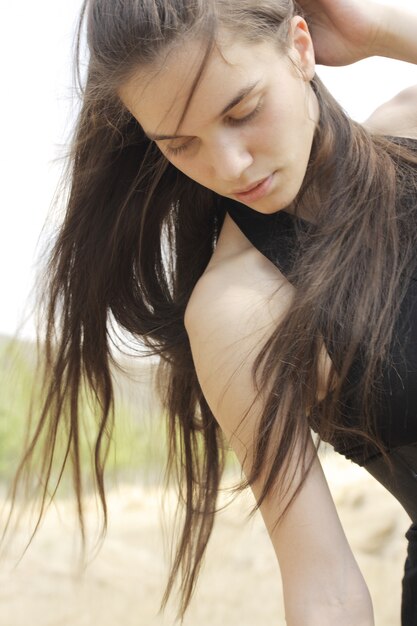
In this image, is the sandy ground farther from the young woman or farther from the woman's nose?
the woman's nose

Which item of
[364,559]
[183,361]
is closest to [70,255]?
[183,361]

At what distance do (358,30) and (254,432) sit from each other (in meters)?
0.79

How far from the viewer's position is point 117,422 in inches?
175

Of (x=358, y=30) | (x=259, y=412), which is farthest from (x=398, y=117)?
(x=259, y=412)

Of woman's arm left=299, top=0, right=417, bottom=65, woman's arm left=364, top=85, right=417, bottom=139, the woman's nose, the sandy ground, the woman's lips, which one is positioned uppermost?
woman's arm left=299, top=0, right=417, bottom=65

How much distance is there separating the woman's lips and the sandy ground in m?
2.21

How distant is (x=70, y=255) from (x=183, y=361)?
0.29 metres

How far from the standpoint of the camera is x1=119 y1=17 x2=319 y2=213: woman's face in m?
1.63

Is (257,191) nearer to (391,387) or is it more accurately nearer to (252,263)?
(252,263)

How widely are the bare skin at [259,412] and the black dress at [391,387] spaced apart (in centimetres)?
3

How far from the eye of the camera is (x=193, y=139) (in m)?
1.68

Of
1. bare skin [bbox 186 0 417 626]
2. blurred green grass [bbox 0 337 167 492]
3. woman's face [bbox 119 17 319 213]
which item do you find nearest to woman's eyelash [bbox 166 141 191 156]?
woman's face [bbox 119 17 319 213]

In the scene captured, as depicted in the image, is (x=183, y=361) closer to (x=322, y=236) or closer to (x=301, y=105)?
(x=322, y=236)

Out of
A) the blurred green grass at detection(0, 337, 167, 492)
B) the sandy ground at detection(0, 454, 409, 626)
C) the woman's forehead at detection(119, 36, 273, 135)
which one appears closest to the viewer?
the woman's forehead at detection(119, 36, 273, 135)
